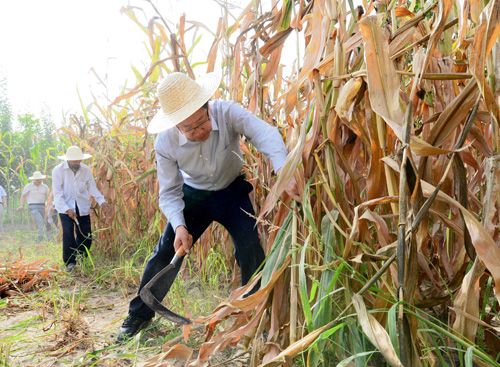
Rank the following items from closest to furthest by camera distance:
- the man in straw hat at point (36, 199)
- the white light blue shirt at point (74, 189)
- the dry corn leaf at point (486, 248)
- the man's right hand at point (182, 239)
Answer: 1. the dry corn leaf at point (486, 248)
2. the man's right hand at point (182, 239)
3. the white light blue shirt at point (74, 189)
4. the man in straw hat at point (36, 199)

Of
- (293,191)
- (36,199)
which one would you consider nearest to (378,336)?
(293,191)

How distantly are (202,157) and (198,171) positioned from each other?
9 cm

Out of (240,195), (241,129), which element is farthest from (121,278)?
(241,129)

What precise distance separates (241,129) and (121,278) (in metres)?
2.07

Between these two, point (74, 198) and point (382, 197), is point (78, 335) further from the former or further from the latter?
point (74, 198)

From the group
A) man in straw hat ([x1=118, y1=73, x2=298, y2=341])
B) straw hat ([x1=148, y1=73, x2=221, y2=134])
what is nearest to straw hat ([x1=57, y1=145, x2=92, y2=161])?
man in straw hat ([x1=118, y1=73, x2=298, y2=341])

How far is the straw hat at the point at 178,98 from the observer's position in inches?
75.5

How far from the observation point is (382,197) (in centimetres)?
97

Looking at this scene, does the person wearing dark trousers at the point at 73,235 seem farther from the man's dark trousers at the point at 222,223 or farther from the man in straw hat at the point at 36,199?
the man in straw hat at the point at 36,199

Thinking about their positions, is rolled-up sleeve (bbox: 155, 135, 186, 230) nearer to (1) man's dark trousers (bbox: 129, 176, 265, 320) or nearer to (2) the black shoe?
(1) man's dark trousers (bbox: 129, 176, 265, 320)

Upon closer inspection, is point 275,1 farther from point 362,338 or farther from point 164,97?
point 362,338

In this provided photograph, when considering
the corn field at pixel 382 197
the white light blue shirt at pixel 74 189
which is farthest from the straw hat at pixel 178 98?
the white light blue shirt at pixel 74 189

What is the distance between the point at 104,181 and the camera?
480 cm

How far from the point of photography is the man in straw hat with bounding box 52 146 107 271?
449 centimetres
